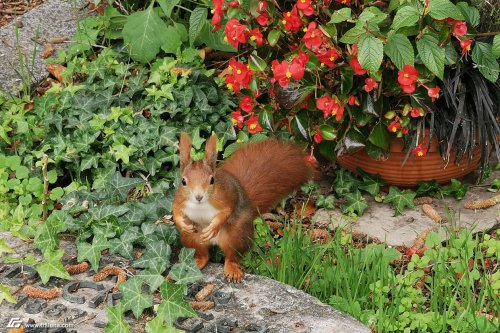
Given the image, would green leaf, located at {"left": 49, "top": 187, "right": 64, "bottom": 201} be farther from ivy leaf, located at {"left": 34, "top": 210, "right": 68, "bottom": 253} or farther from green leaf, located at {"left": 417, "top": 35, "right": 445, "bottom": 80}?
green leaf, located at {"left": 417, "top": 35, "right": 445, "bottom": 80}

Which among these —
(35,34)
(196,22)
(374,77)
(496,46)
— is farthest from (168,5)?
(496,46)

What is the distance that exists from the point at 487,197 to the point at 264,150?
1.28 metres

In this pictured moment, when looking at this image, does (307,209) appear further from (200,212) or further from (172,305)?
(172,305)

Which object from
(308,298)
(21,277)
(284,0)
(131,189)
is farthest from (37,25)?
(308,298)

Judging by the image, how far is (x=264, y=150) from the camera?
12.8 ft

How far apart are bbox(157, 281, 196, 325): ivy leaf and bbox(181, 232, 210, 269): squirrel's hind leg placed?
16.7 inches

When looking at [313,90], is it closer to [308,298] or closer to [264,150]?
[264,150]

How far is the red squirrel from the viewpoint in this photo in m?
3.32

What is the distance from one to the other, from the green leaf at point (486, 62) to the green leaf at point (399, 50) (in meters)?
0.41

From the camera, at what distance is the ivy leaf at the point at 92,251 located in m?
3.35

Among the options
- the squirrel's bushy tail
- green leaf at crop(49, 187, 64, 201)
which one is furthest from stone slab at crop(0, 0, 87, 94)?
the squirrel's bushy tail

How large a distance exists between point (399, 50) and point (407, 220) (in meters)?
0.96

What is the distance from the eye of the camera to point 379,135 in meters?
4.14

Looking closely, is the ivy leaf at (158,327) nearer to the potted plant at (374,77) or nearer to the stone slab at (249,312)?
the stone slab at (249,312)
